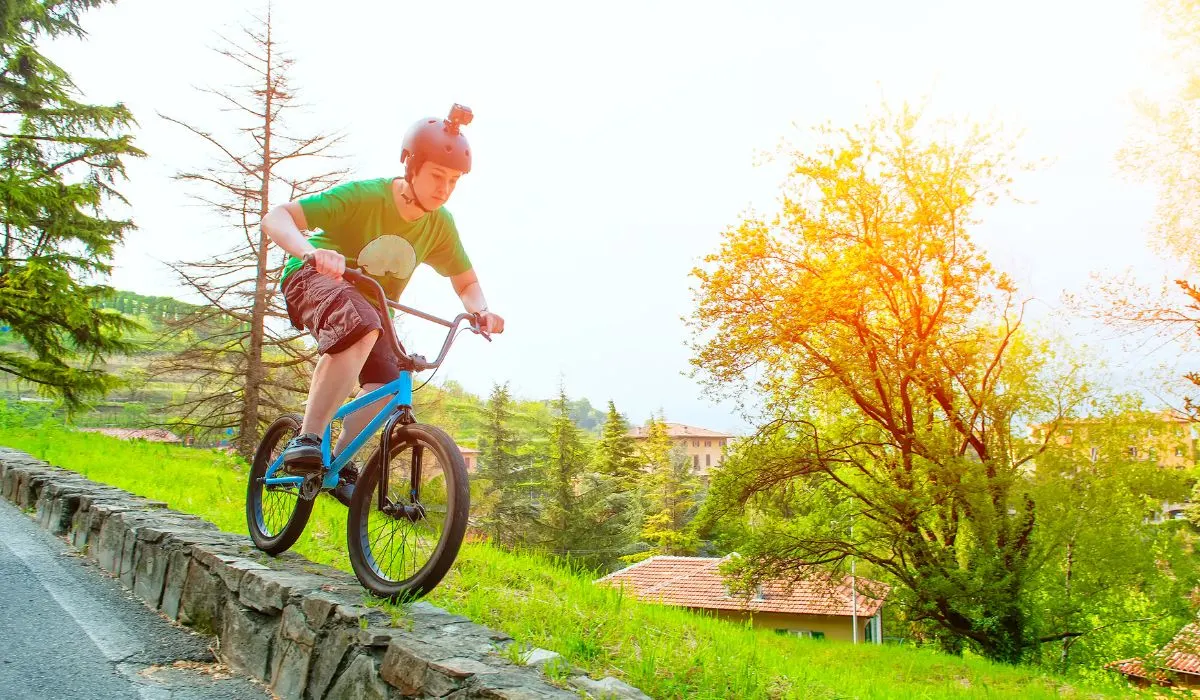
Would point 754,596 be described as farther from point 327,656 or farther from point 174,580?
A: point 327,656

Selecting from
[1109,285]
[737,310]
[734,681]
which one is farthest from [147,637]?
[1109,285]

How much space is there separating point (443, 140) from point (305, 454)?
1.54 meters

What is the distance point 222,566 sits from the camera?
3859 millimetres

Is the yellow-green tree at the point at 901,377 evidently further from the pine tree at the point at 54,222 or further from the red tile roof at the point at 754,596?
the pine tree at the point at 54,222

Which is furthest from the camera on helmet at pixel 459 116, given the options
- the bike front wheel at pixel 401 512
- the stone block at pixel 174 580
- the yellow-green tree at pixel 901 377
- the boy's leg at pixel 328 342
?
the yellow-green tree at pixel 901 377

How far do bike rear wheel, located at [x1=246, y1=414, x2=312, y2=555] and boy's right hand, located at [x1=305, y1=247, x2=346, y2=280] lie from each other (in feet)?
4.06

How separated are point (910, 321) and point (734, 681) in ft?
57.4

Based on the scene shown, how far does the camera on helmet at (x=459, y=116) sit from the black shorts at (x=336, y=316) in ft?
2.83

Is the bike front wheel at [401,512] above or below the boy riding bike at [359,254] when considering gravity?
below

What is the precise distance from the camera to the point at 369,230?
377cm

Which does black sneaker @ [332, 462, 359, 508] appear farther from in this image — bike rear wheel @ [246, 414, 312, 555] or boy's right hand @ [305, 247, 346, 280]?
boy's right hand @ [305, 247, 346, 280]

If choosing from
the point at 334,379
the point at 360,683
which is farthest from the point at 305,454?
the point at 360,683

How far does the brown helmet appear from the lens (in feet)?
→ 11.5

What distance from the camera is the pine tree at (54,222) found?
16594 millimetres
